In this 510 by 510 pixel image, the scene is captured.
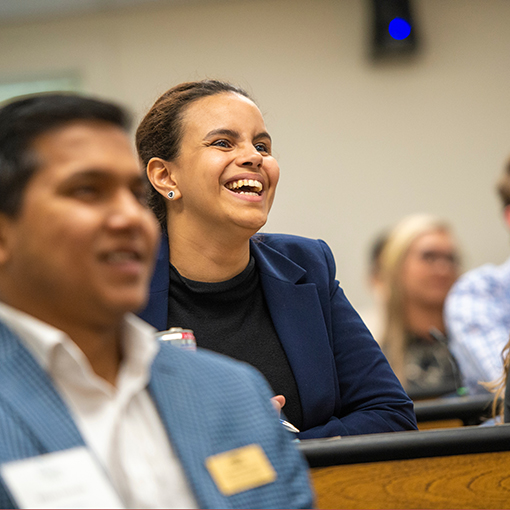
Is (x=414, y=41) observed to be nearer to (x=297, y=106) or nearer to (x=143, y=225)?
(x=297, y=106)

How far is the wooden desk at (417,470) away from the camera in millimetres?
1383

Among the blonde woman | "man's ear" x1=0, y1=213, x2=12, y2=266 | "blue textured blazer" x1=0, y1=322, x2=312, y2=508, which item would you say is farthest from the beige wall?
"man's ear" x1=0, y1=213, x2=12, y2=266

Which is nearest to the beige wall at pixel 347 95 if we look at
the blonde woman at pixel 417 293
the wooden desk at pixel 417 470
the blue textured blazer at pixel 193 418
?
the blonde woman at pixel 417 293

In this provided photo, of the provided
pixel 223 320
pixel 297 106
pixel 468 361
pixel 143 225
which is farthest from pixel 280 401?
pixel 297 106

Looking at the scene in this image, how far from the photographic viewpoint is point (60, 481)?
74cm

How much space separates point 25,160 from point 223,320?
0.94m

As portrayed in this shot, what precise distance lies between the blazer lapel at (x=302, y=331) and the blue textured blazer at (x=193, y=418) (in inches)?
27.5

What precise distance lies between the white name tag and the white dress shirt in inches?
0.9

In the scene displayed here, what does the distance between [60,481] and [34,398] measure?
3.6 inches

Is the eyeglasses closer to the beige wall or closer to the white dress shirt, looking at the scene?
the beige wall

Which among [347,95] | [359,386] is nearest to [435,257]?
[347,95]

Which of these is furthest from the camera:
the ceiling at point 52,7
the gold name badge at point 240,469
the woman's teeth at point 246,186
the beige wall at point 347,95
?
the beige wall at point 347,95

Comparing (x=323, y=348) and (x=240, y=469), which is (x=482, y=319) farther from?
(x=240, y=469)

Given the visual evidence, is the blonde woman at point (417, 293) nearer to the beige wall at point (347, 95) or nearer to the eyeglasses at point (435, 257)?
the eyeglasses at point (435, 257)
